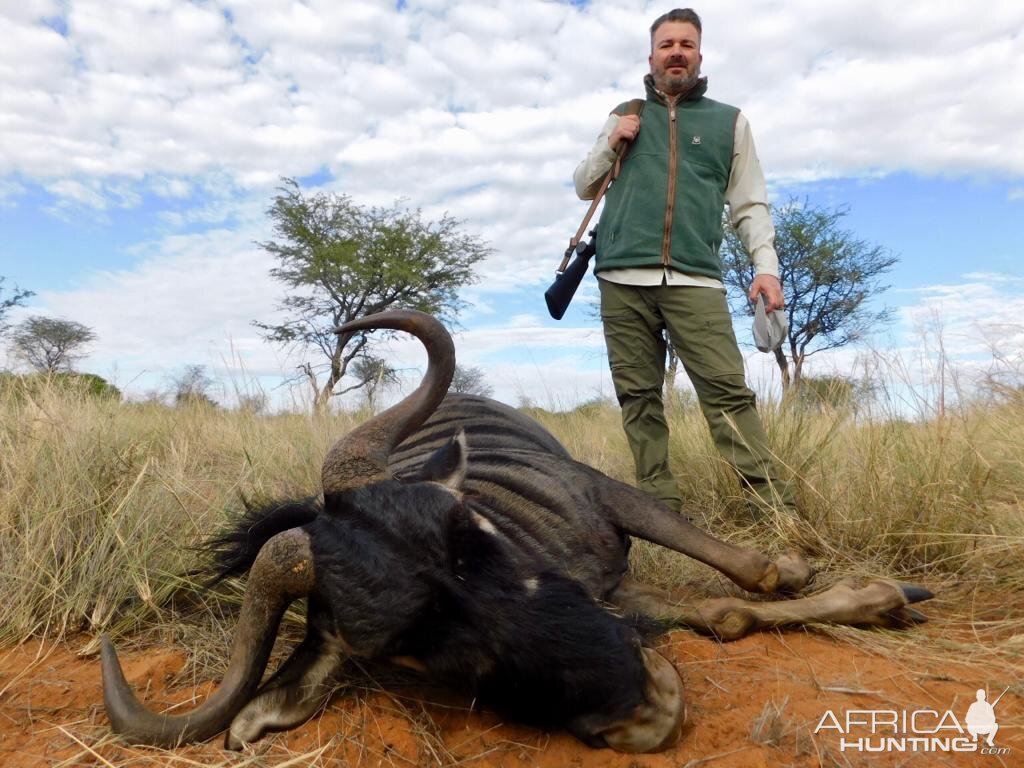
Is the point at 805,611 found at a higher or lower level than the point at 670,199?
lower

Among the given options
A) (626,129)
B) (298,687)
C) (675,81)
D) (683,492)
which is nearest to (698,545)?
(298,687)

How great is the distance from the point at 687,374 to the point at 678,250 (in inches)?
28.8

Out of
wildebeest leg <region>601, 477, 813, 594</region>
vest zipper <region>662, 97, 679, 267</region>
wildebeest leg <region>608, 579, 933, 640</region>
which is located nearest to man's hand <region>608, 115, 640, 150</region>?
vest zipper <region>662, 97, 679, 267</region>

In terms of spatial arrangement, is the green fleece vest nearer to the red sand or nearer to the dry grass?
the dry grass

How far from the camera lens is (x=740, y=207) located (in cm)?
463

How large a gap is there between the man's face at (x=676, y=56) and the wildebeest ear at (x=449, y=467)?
2.88 m

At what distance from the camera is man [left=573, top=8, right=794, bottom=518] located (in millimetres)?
4297

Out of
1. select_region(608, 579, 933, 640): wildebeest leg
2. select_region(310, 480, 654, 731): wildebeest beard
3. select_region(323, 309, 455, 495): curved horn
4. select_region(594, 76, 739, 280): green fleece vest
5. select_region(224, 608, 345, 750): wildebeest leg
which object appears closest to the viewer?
select_region(310, 480, 654, 731): wildebeest beard

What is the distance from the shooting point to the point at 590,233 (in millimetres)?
4824

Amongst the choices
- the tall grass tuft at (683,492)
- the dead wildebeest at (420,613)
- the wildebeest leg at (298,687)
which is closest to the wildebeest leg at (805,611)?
the dead wildebeest at (420,613)

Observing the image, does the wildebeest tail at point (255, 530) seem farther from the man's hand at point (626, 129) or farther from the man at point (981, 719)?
the man's hand at point (626, 129)

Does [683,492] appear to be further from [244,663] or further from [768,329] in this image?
[244,663]

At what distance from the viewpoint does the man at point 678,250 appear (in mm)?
4297

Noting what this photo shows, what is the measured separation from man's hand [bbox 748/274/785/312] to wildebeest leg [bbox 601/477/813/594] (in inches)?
61.1
